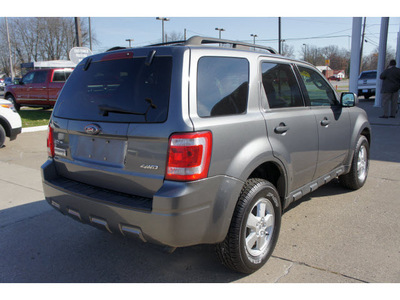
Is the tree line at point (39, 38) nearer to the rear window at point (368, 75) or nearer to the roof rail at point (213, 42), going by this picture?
the rear window at point (368, 75)

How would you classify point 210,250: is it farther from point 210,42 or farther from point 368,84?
point 368,84

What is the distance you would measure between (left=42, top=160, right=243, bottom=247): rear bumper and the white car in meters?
6.43

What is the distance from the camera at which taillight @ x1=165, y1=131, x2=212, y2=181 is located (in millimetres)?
2311

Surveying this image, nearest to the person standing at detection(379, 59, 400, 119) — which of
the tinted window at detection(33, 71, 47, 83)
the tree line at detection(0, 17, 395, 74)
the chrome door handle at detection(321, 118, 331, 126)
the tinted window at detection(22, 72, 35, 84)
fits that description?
the chrome door handle at detection(321, 118, 331, 126)

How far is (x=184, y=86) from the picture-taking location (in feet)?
7.87

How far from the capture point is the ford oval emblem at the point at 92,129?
2.63m

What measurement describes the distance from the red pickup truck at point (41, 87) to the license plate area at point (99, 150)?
524 inches

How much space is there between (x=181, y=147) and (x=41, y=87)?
601 inches

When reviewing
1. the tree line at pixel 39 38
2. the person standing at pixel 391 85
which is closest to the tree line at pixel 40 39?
the tree line at pixel 39 38

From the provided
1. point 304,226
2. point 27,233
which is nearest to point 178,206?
point 304,226

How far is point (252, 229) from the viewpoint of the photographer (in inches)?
112

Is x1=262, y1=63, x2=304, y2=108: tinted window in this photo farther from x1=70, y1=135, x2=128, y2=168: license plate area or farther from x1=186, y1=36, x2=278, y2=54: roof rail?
x1=70, y1=135, x2=128, y2=168: license plate area

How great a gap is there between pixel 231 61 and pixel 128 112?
3.19 feet

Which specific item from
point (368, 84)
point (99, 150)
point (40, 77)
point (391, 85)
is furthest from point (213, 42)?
point (368, 84)
